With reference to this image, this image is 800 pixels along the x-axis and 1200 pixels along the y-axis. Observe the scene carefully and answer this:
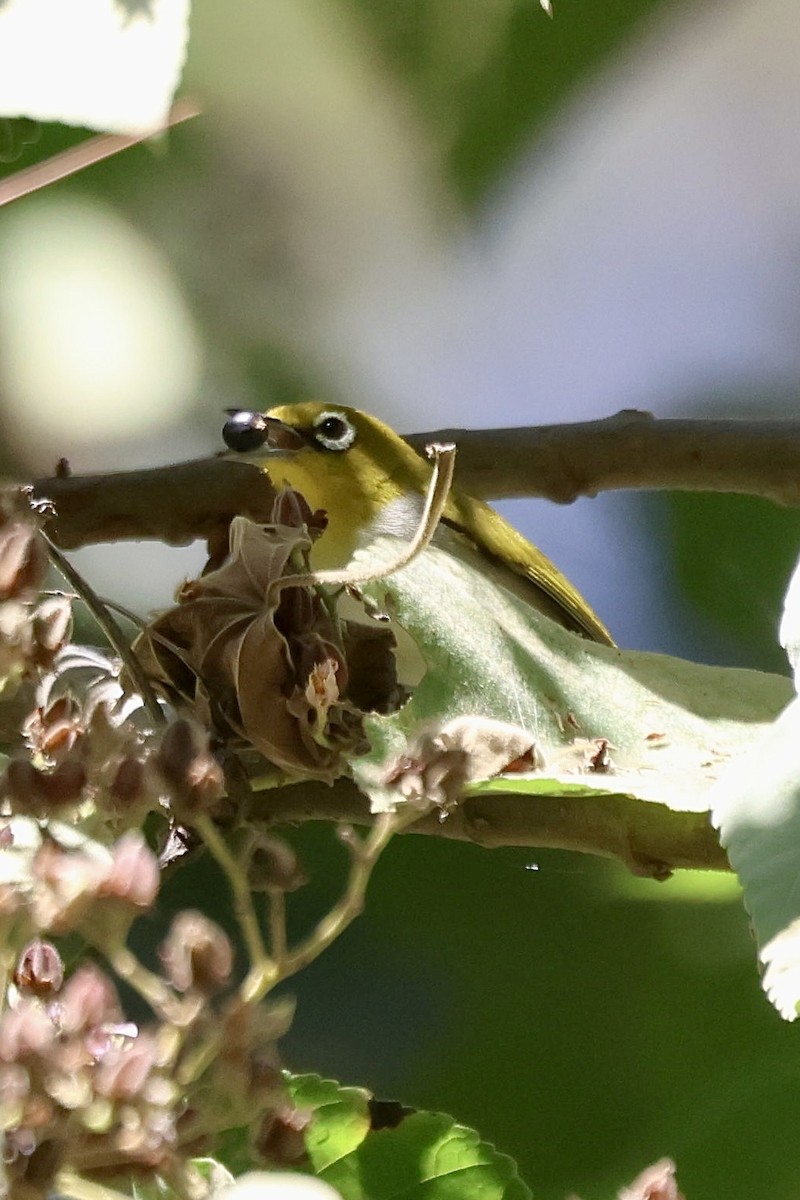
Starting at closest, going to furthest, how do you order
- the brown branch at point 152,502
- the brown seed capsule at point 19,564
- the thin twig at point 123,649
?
the brown seed capsule at point 19,564 < the thin twig at point 123,649 < the brown branch at point 152,502

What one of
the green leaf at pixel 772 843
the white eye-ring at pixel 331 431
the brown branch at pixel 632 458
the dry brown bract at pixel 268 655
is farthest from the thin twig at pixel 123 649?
the white eye-ring at pixel 331 431

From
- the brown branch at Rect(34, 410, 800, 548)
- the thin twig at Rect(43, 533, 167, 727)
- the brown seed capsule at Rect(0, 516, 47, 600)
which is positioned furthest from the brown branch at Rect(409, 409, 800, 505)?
the brown seed capsule at Rect(0, 516, 47, 600)

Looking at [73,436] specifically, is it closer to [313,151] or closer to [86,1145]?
[313,151]

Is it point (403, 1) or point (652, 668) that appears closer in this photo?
point (652, 668)

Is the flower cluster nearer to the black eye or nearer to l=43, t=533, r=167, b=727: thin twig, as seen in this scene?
l=43, t=533, r=167, b=727: thin twig

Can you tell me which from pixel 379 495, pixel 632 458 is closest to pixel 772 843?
pixel 632 458

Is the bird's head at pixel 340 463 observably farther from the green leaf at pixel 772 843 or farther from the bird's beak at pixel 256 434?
the green leaf at pixel 772 843

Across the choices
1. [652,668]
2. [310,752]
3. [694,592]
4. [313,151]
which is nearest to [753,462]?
[652,668]
